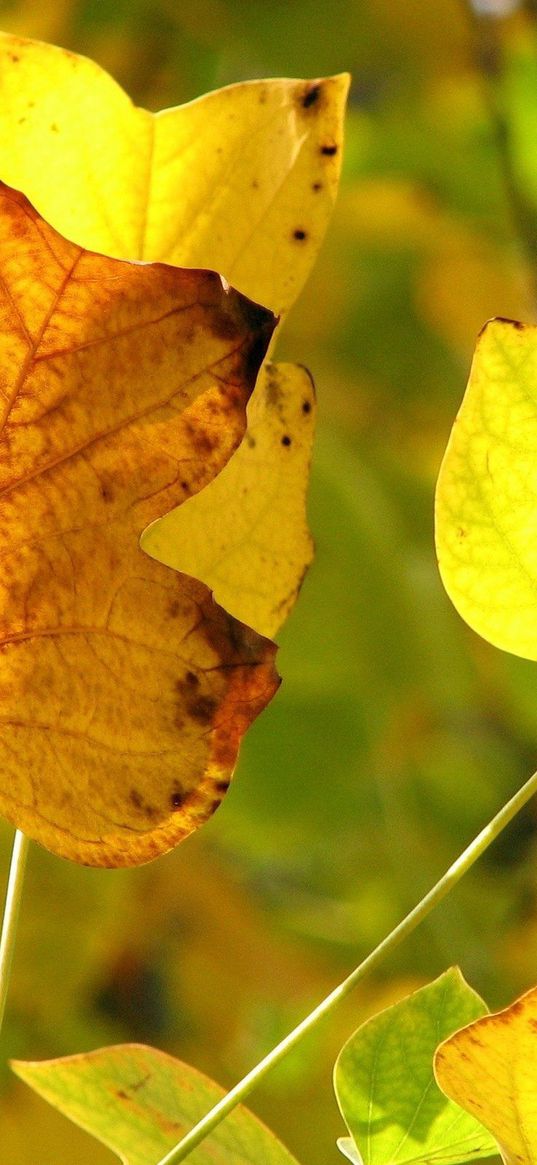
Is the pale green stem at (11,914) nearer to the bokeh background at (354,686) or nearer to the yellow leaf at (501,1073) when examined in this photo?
the yellow leaf at (501,1073)

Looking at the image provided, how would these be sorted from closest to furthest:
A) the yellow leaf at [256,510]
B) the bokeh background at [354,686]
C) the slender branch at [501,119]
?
1. the yellow leaf at [256,510]
2. the slender branch at [501,119]
3. the bokeh background at [354,686]

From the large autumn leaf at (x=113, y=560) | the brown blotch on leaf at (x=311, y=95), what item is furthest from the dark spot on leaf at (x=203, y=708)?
the brown blotch on leaf at (x=311, y=95)

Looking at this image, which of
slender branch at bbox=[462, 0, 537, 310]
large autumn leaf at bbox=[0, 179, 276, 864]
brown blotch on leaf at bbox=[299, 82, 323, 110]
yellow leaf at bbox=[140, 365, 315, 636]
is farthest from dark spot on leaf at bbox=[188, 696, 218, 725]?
slender branch at bbox=[462, 0, 537, 310]

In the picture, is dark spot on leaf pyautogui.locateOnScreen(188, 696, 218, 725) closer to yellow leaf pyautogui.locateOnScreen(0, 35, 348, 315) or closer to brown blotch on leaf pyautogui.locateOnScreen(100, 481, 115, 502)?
brown blotch on leaf pyautogui.locateOnScreen(100, 481, 115, 502)

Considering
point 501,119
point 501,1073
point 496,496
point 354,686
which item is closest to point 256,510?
point 496,496

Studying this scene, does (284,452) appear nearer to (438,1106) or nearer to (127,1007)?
(438,1106)

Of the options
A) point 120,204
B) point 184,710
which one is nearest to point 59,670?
point 184,710
